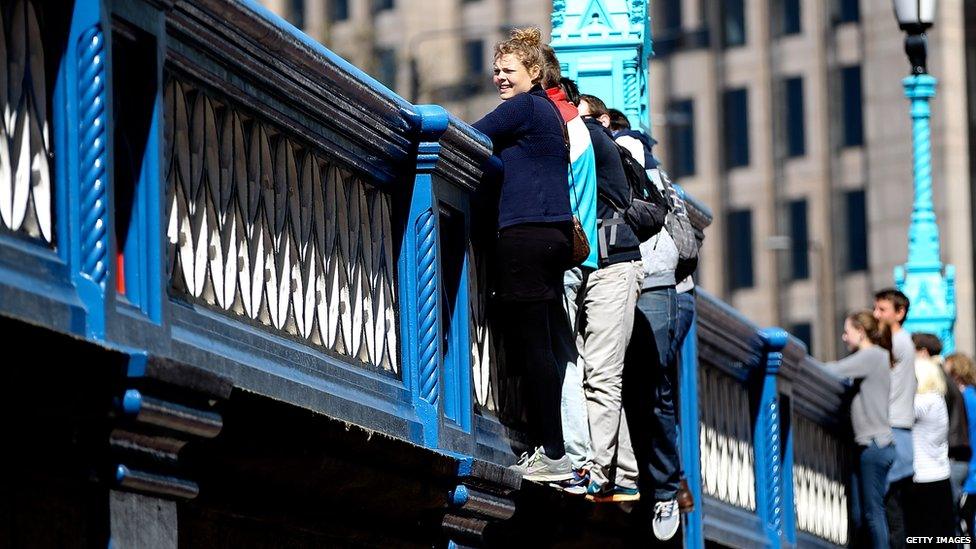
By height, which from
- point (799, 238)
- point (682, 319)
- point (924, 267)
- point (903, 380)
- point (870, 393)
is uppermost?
point (799, 238)

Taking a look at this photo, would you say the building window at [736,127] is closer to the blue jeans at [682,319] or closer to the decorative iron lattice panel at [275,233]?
the blue jeans at [682,319]

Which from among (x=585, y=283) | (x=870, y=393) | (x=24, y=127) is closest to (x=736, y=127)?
(x=870, y=393)

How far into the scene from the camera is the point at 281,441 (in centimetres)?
625

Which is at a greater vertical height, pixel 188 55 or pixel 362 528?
pixel 188 55

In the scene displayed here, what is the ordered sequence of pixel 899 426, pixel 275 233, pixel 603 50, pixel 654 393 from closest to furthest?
pixel 275 233, pixel 654 393, pixel 603 50, pixel 899 426

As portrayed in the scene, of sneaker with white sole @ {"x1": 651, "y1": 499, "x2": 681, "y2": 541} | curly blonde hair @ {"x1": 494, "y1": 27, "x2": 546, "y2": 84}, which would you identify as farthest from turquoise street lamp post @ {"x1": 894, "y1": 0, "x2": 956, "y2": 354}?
curly blonde hair @ {"x1": 494, "y1": 27, "x2": 546, "y2": 84}

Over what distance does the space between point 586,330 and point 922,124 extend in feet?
35.3

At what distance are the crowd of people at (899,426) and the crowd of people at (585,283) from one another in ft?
14.1

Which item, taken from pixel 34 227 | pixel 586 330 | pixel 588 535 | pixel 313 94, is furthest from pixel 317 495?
pixel 588 535

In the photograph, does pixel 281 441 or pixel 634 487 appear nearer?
pixel 281 441

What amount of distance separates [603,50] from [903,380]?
4.17 m

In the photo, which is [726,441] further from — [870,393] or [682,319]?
[682,319]

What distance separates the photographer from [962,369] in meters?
17.2

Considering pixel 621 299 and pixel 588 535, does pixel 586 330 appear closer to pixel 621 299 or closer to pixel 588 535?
pixel 621 299
